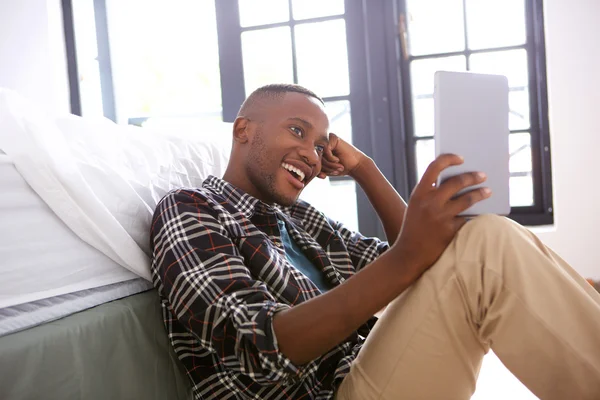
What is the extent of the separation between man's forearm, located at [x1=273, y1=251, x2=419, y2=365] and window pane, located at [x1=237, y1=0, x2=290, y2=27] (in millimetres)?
2122

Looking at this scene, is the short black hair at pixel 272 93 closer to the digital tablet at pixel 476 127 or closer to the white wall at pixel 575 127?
the digital tablet at pixel 476 127

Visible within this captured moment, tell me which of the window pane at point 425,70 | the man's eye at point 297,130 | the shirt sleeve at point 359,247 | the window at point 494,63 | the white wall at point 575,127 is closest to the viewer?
the man's eye at point 297,130

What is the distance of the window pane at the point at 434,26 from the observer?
260 centimetres

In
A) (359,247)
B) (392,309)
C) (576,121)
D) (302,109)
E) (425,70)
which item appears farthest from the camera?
(425,70)

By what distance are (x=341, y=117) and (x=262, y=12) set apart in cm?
62

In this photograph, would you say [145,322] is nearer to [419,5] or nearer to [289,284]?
[289,284]

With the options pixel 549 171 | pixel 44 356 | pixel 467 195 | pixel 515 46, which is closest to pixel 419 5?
pixel 515 46

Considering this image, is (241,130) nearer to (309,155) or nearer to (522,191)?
(309,155)

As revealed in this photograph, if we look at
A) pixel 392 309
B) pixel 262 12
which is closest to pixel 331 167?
pixel 392 309

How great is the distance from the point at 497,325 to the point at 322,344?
0.83 ft

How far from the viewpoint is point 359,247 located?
1.33 m

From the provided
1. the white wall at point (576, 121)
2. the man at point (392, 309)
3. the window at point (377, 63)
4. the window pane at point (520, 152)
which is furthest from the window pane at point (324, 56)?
the man at point (392, 309)

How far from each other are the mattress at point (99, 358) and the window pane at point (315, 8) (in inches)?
77.8

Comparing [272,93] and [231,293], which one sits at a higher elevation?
[272,93]
